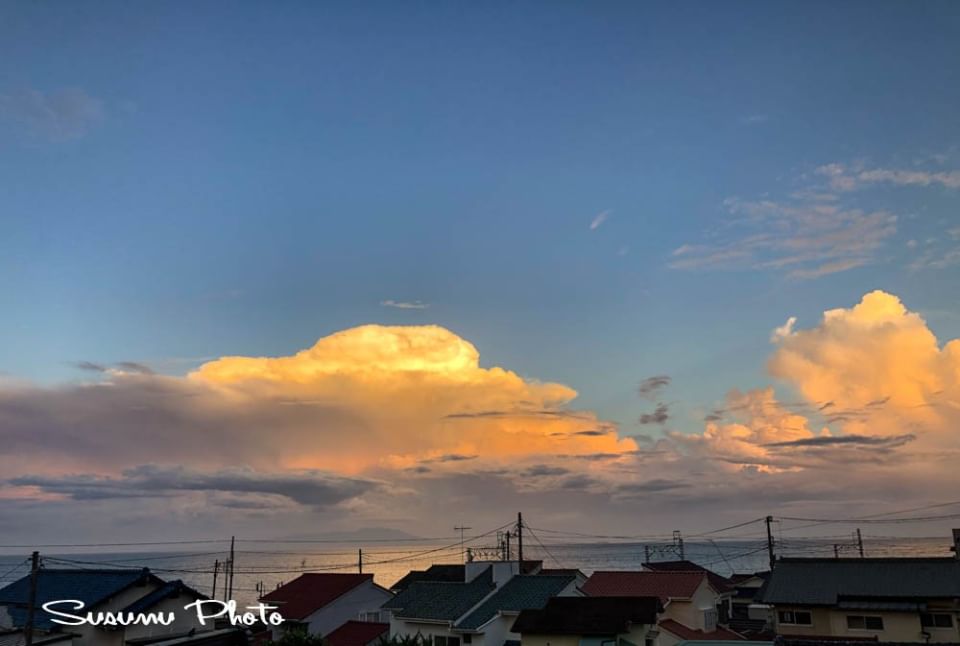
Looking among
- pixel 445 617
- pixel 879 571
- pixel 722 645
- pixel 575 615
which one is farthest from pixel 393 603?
pixel 879 571

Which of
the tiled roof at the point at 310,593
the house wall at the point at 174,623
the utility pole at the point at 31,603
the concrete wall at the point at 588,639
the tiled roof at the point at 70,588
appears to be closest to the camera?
the utility pole at the point at 31,603

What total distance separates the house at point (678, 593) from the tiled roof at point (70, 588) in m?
35.8

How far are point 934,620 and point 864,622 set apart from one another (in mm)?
4027

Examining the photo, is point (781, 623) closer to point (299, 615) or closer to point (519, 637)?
point (519, 637)

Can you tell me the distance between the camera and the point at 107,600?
43906 millimetres

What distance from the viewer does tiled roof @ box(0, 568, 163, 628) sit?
44.7 meters

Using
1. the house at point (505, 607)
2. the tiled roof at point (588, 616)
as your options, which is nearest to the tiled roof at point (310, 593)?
the house at point (505, 607)

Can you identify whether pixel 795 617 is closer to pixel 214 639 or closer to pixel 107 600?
pixel 214 639

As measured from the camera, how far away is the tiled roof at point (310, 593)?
2280 inches

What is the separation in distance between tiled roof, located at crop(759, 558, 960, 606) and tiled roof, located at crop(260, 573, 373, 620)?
3316 cm

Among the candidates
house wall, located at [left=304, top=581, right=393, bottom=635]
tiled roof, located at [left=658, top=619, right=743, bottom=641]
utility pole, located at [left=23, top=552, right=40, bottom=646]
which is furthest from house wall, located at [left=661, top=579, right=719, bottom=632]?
utility pole, located at [left=23, top=552, right=40, bottom=646]

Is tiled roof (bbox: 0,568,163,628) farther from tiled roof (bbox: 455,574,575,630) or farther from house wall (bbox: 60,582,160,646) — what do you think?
tiled roof (bbox: 455,574,575,630)

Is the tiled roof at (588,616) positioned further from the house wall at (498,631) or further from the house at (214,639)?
the house at (214,639)

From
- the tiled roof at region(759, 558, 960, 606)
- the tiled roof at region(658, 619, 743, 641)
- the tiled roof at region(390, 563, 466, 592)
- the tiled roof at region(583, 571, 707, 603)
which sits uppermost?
the tiled roof at region(759, 558, 960, 606)
